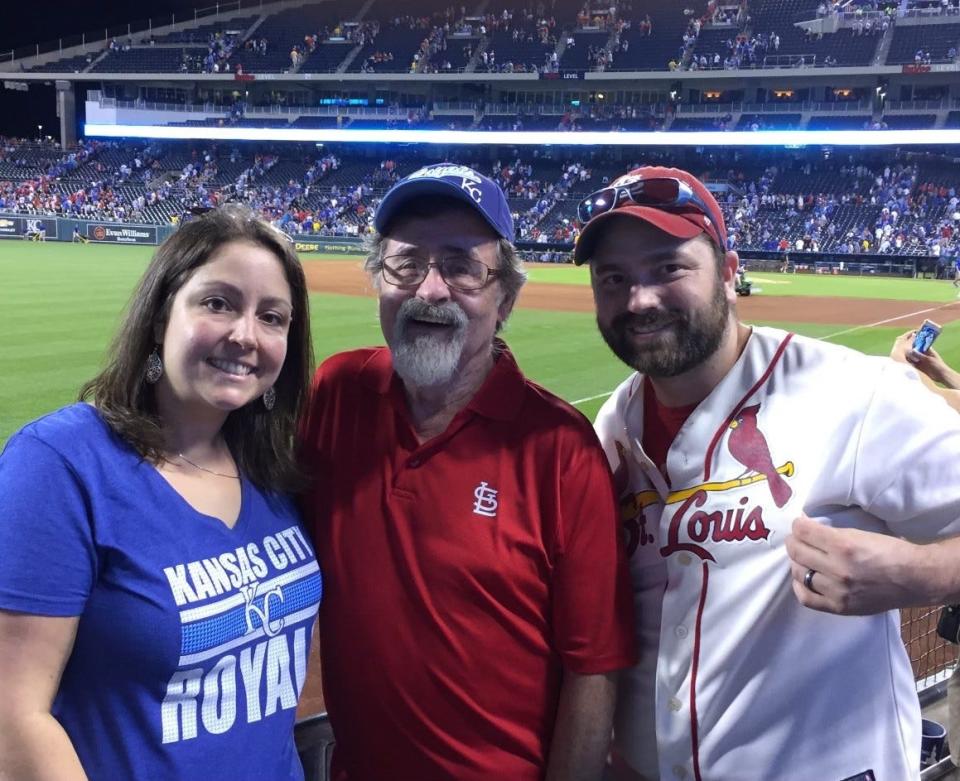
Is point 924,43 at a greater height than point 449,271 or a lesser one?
greater

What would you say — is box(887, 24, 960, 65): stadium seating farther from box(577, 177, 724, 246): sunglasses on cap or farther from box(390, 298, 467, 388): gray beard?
A: box(390, 298, 467, 388): gray beard

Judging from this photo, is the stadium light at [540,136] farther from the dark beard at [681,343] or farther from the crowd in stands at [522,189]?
the dark beard at [681,343]

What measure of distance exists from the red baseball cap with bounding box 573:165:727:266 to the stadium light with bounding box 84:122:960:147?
51429 mm

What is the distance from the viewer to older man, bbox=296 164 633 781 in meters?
2.40

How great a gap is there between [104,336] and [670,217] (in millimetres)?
14661

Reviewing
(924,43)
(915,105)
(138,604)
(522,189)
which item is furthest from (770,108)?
(138,604)

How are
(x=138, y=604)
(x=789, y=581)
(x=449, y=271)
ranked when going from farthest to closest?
(x=449, y=271), (x=789, y=581), (x=138, y=604)

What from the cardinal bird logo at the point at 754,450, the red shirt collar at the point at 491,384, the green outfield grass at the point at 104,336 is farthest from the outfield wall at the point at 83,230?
the cardinal bird logo at the point at 754,450

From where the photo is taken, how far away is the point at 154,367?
2338mm

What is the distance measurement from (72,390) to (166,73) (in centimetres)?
5975

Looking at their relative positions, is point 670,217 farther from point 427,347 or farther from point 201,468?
point 201,468

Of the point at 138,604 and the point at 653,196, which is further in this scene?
the point at 653,196

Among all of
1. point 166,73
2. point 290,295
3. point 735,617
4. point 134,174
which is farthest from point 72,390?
point 166,73

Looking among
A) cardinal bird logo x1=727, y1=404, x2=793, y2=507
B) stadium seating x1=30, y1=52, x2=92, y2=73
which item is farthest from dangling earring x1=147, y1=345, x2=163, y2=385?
stadium seating x1=30, y1=52, x2=92, y2=73
